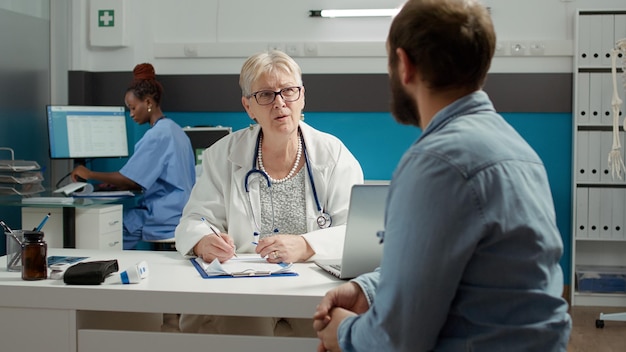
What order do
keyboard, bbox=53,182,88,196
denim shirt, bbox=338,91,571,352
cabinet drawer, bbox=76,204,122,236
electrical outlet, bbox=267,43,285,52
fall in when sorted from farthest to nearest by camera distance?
electrical outlet, bbox=267,43,285,52 → keyboard, bbox=53,182,88,196 → cabinet drawer, bbox=76,204,122,236 → denim shirt, bbox=338,91,571,352

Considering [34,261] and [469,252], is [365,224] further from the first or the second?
[34,261]

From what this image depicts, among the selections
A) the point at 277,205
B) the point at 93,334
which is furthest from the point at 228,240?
the point at 93,334

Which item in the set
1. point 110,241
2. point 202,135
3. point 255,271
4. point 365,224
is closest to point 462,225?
point 365,224

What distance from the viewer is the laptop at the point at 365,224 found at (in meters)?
1.86

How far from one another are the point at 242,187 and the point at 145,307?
28.1 inches

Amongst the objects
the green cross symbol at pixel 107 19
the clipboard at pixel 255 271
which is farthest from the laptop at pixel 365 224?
the green cross symbol at pixel 107 19

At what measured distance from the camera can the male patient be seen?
44.2 inches

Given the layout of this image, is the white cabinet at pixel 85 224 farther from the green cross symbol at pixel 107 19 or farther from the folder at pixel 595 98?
the folder at pixel 595 98

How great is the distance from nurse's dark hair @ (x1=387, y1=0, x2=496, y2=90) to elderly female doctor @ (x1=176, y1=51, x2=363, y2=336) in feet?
4.23

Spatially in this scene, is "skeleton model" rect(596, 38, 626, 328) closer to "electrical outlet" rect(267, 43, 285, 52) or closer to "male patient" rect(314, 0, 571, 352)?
"electrical outlet" rect(267, 43, 285, 52)

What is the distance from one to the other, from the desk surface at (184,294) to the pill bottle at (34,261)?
0.09ft

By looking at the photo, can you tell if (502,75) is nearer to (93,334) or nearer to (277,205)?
(277,205)

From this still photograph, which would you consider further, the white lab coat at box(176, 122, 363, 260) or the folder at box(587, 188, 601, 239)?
the folder at box(587, 188, 601, 239)

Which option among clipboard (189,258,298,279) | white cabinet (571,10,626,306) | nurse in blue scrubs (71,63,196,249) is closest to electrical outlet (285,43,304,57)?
nurse in blue scrubs (71,63,196,249)
